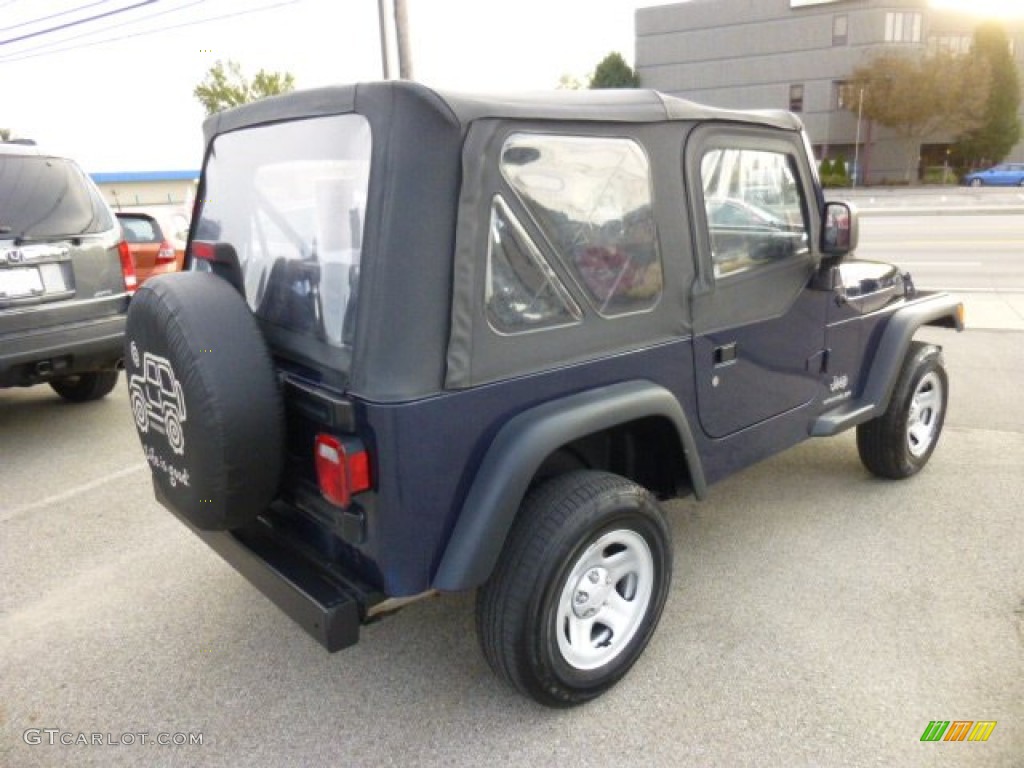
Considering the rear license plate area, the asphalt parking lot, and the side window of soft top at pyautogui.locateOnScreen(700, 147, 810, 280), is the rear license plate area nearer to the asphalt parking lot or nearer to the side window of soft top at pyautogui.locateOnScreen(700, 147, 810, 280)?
the asphalt parking lot

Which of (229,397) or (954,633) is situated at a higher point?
(229,397)

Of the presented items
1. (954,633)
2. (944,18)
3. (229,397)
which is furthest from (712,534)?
(944,18)

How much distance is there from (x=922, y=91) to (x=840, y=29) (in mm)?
8634

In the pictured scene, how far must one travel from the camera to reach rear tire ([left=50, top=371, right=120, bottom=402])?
19.8ft

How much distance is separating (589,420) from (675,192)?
942 mm

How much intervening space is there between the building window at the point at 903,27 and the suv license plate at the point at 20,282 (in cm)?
5313

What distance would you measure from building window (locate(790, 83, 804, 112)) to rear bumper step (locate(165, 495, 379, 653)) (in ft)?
176

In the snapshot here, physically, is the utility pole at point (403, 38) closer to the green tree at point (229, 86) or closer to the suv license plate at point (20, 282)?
the suv license plate at point (20, 282)

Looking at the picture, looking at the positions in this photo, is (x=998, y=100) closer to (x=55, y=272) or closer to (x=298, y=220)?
(x=55, y=272)

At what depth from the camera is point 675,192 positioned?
2729 millimetres

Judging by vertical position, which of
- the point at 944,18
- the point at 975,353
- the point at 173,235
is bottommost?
the point at 975,353

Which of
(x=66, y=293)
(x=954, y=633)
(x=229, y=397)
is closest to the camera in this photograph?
(x=229, y=397)

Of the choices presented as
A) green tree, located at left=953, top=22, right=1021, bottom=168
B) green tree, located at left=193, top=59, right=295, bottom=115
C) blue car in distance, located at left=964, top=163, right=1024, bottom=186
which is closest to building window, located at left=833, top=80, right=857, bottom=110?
green tree, located at left=953, top=22, right=1021, bottom=168

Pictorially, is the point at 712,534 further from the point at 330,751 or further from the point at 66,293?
the point at 66,293
